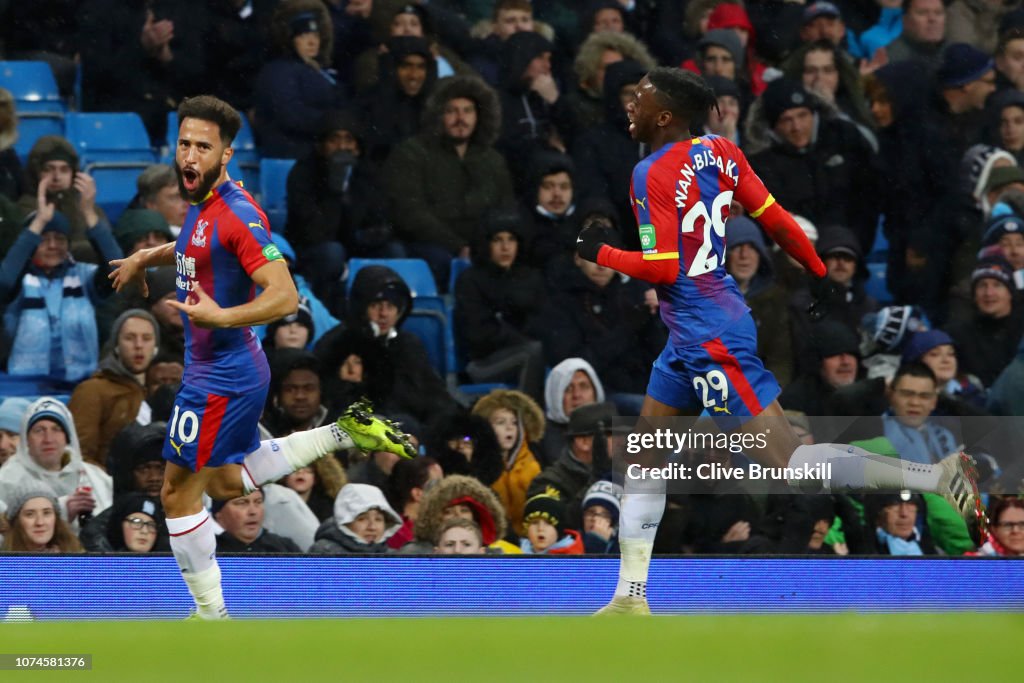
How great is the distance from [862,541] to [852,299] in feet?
7.73

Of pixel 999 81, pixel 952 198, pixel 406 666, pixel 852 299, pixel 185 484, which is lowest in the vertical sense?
pixel 406 666

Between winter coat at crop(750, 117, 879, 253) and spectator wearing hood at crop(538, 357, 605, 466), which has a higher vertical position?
winter coat at crop(750, 117, 879, 253)

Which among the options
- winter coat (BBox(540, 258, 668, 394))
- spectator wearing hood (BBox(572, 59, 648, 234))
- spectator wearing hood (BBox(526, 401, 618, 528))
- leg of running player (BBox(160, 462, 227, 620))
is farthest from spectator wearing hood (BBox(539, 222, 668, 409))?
leg of running player (BBox(160, 462, 227, 620))

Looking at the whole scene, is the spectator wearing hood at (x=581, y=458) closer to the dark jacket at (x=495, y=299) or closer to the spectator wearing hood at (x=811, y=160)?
the dark jacket at (x=495, y=299)

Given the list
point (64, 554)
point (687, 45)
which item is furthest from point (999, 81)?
point (64, 554)

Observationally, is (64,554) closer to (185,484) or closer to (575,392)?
(185,484)

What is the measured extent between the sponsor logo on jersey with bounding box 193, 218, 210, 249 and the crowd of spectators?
1.68 m

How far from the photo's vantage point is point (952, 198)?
11.9 meters

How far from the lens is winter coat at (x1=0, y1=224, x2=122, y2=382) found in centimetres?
990

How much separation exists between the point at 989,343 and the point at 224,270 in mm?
5822

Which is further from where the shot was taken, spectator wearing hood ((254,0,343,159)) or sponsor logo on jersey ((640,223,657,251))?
spectator wearing hood ((254,0,343,159))

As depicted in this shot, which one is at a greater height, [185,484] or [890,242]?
[890,242]

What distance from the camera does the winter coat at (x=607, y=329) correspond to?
10562 mm

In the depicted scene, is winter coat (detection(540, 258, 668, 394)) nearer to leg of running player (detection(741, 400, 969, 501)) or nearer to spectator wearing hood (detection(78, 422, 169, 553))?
spectator wearing hood (detection(78, 422, 169, 553))
